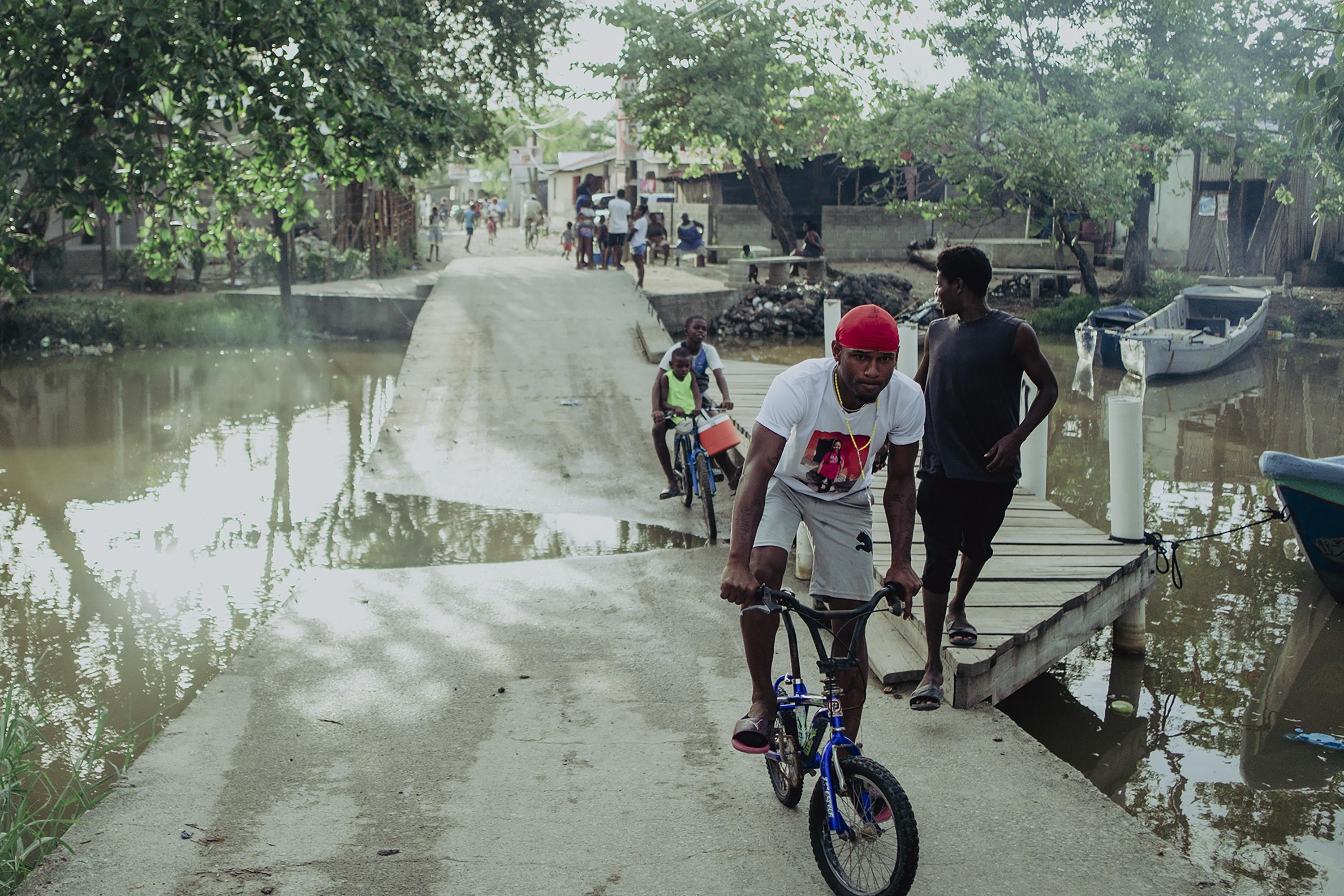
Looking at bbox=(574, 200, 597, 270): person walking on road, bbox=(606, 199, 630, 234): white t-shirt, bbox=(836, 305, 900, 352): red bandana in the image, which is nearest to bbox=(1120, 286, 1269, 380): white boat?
bbox=(606, 199, 630, 234): white t-shirt

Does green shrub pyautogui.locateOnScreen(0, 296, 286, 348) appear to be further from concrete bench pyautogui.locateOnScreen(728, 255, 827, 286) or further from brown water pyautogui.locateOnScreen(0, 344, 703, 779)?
concrete bench pyautogui.locateOnScreen(728, 255, 827, 286)

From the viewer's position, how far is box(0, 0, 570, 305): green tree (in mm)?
7840

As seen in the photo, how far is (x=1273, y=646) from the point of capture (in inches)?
281

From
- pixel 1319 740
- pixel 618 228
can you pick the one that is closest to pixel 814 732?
pixel 1319 740

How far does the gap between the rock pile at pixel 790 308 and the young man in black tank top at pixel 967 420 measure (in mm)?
16495

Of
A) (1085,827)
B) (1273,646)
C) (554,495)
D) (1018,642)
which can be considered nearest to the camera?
(1085,827)

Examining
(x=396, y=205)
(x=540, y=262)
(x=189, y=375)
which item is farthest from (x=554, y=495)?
(x=396, y=205)

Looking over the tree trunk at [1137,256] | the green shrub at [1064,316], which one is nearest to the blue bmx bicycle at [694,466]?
the green shrub at [1064,316]

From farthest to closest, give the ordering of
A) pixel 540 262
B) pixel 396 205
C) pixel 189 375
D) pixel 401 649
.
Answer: pixel 396 205, pixel 540 262, pixel 189 375, pixel 401 649

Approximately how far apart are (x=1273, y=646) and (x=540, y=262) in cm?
1885

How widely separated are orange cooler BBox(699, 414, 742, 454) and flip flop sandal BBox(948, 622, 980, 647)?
3.00 m

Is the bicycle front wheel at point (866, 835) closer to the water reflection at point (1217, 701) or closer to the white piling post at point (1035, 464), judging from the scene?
the water reflection at point (1217, 701)

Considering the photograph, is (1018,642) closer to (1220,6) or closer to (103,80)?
(103,80)

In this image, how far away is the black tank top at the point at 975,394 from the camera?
4.49 meters
